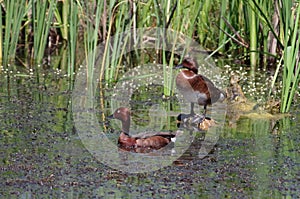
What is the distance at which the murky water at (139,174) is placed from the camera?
480cm


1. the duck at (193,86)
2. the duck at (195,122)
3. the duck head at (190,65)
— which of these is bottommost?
the duck at (195,122)

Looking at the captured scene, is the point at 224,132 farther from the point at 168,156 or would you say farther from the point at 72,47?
the point at 72,47

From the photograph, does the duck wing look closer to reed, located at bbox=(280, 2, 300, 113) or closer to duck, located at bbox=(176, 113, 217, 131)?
duck, located at bbox=(176, 113, 217, 131)

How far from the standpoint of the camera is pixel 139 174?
203 inches

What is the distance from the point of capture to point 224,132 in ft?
21.2

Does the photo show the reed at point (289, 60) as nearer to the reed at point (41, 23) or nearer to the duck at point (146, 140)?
the duck at point (146, 140)

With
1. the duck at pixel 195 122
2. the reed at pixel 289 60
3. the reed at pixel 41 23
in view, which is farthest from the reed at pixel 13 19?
the reed at pixel 289 60

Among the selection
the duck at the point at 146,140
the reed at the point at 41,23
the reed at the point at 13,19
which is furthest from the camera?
the reed at the point at 13,19

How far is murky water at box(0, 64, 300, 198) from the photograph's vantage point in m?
4.80

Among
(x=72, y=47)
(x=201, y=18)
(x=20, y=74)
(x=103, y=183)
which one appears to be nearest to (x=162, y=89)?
(x=72, y=47)

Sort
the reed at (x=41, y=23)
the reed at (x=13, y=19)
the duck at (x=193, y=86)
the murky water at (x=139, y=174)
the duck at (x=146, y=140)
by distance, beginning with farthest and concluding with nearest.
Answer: the reed at (x=13, y=19)
the reed at (x=41, y=23)
the duck at (x=193, y=86)
the duck at (x=146, y=140)
the murky water at (x=139, y=174)

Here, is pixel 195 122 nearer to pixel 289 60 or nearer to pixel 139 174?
pixel 289 60

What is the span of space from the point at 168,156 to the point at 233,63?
14.8 feet

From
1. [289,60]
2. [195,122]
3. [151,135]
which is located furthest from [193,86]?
[151,135]
